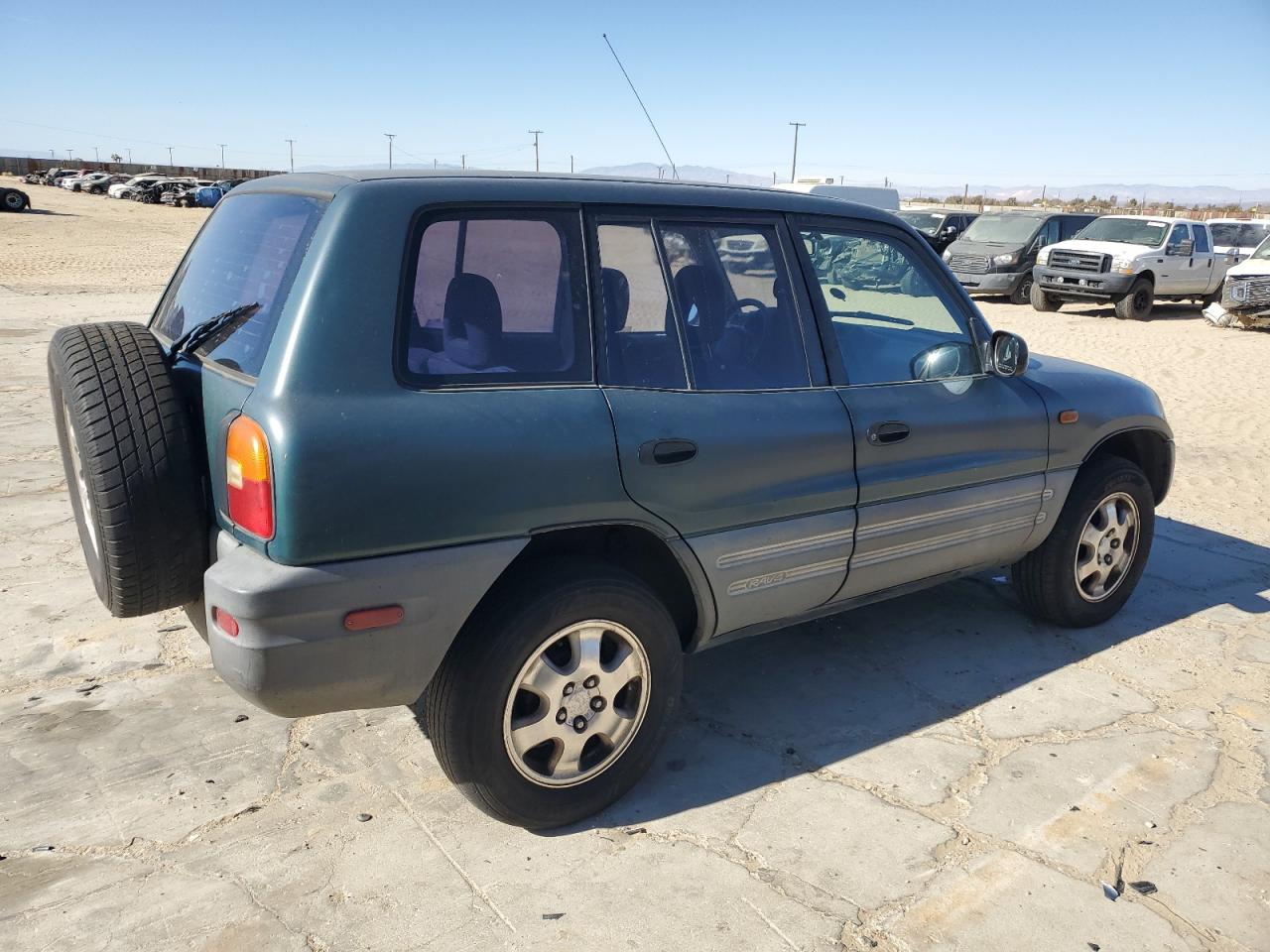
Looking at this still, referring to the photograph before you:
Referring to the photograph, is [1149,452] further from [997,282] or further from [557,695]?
[997,282]

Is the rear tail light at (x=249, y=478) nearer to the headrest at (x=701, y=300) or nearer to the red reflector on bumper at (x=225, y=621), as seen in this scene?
the red reflector on bumper at (x=225, y=621)

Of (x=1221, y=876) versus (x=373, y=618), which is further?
(x=1221, y=876)

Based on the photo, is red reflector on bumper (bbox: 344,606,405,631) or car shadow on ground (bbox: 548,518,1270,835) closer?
red reflector on bumper (bbox: 344,606,405,631)

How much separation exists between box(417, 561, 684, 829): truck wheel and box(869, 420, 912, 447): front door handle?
1012 millimetres

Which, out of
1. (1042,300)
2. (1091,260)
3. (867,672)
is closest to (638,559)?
(867,672)

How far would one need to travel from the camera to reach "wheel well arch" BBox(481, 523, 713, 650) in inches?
114

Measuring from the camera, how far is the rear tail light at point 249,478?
2410mm

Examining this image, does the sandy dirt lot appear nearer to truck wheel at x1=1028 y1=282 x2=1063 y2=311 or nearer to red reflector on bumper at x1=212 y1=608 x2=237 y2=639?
red reflector on bumper at x1=212 y1=608 x2=237 y2=639

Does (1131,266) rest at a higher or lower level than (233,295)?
lower

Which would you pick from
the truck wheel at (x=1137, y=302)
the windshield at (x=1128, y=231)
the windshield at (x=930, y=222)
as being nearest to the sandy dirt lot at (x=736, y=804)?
the truck wheel at (x=1137, y=302)

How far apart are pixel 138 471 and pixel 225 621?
48 cm

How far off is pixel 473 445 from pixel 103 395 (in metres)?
1.01

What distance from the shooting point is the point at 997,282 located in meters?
19.9

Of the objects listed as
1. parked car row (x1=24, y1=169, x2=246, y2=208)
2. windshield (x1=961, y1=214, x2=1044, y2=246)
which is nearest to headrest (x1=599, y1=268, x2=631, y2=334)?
windshield (x1=961, y1=214, x2=1044, y2=246)
